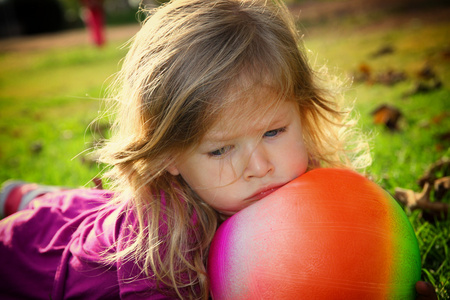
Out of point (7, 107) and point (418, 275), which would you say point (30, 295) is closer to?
point (418, 275)

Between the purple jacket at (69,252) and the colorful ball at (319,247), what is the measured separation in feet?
1.48

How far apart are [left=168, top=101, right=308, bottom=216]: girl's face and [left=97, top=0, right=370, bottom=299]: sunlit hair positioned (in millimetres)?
59

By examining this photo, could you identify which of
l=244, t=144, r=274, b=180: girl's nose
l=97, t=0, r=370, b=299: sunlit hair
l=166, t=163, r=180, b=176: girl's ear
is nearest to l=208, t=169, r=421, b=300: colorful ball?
l=244, t=144, r=274, b=180: girl's nose

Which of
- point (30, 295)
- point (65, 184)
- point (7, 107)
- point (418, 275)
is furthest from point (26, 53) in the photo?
point (418, 275)

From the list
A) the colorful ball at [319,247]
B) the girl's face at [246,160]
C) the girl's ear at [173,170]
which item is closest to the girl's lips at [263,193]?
the girl's face at [246,160]

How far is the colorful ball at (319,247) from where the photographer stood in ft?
4.70

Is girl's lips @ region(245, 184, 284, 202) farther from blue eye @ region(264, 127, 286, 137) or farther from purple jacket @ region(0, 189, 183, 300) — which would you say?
purple jacket @ region(0, 189, 183, 300)

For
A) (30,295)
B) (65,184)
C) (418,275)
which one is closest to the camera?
(418,275)

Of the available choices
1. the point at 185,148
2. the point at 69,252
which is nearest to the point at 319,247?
the point at 185,148

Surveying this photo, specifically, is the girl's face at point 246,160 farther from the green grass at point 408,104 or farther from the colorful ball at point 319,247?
the green grass at point 408,104

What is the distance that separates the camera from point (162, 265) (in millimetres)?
1734

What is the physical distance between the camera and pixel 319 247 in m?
1.45

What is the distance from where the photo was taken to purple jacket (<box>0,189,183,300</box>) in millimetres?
1858

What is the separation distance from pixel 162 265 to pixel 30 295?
858mm
